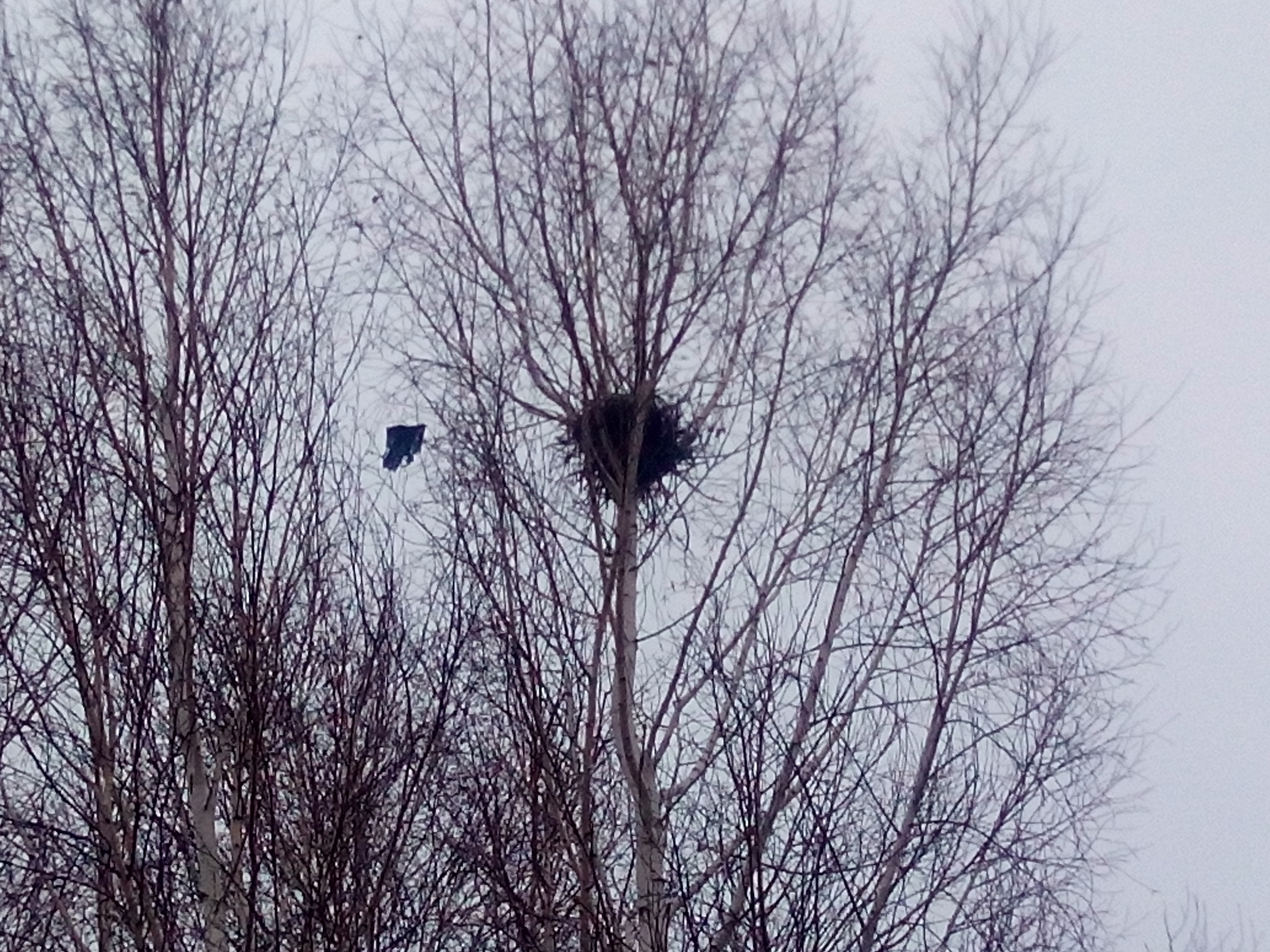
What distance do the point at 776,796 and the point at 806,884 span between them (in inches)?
12.0

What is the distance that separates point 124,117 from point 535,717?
11.6 feet

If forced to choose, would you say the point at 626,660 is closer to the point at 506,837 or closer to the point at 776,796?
the point at 506,837

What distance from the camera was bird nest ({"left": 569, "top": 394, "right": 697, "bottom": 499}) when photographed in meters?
8.59

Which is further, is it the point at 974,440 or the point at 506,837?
the point at 974,440

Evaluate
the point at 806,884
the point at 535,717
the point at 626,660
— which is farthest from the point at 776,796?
the point at 626,660

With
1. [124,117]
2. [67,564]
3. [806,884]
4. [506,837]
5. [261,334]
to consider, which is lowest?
[806,884]

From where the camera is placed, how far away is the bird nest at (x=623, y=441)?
28.2 ft

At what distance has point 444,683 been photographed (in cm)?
632

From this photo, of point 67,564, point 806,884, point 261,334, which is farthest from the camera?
point 261,334

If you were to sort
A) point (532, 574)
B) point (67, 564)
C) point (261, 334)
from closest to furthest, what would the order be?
point (67, 564)
point (261, 334)
point (532, 574)

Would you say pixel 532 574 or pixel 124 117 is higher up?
pixel 124 117

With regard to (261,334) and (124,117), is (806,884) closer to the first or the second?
(261,334)

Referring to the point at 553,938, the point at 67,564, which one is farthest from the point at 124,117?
the point at 553,938

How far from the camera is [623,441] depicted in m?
8.64
